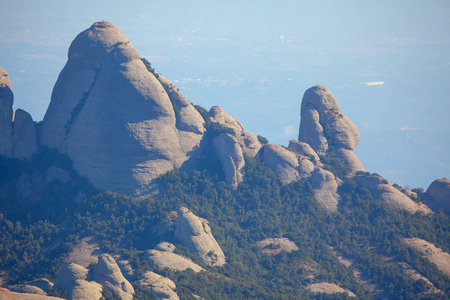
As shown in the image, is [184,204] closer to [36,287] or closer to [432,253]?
[36,287]

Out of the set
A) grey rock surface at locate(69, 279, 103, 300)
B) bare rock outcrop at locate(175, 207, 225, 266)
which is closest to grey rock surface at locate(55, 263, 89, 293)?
grey rock surface at locate(69, 279, 103, 300)

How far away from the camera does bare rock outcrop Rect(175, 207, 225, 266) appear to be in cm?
7544

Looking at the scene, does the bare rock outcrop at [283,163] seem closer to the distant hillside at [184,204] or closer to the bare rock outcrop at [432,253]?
the distant hillside at [184,204]

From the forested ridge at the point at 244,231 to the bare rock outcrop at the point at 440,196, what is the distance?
10.7 ft

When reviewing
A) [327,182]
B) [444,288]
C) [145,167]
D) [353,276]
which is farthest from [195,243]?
[444,288]

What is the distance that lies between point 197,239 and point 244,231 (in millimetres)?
11415

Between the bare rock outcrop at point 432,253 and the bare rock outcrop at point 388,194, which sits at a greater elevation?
the bare rock outcrop at point 388,194

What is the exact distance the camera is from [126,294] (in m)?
61.2

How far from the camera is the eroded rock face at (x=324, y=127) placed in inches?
4112

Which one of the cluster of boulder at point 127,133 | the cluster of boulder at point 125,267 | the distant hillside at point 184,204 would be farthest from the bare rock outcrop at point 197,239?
the cluster of boulder at point 127,133

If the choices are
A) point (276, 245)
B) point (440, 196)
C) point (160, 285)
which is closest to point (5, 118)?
point (160, 285)

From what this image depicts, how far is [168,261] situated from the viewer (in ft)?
230

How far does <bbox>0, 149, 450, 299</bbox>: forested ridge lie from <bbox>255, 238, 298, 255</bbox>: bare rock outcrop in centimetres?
85

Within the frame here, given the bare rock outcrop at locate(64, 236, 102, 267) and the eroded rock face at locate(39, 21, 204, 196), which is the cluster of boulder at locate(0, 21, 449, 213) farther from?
the bare rock outcrop at locate(64, 236, 102, 267)
